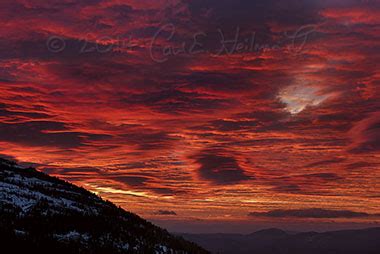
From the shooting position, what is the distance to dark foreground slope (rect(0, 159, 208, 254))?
15.8m

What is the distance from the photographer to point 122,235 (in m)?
21.4

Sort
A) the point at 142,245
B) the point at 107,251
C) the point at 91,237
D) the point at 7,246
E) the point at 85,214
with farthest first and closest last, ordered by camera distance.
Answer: the point at 85,214
the point at 142,245
the point at 91,237
the point at 107,251
the point at 7,246

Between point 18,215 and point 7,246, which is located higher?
point 18,215

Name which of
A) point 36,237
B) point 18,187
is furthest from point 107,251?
point 18,187

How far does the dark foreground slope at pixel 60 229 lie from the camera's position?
1577 centimetres

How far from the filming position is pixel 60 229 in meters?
19.0

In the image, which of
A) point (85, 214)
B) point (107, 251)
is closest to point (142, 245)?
point (107, 251)

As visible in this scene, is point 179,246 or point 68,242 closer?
point 68,242

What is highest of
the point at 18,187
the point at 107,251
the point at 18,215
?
the point at 18,187

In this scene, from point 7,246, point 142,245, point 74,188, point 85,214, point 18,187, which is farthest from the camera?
point 74,188

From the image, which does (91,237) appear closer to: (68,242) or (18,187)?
(68,242)

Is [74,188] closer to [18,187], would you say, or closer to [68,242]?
[18,187]

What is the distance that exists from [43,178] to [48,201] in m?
12.7

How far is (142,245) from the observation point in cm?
2045
